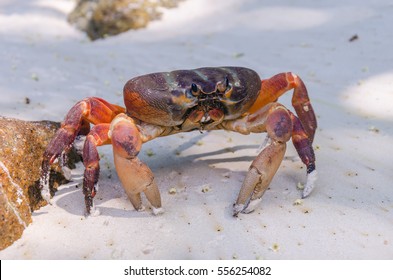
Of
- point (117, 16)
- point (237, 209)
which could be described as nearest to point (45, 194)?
point (237, 209)

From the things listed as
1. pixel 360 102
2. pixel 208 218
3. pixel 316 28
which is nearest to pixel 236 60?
pixel 316 28

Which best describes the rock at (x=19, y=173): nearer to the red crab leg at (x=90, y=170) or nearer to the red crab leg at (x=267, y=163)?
the red crab leg at (x=90, y=170)

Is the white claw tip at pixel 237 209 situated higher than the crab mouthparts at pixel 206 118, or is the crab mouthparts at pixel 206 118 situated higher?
the crab mouthparts at pixel 206 118

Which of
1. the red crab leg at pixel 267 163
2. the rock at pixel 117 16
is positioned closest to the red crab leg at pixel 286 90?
the red crab leg at pixel 267 163

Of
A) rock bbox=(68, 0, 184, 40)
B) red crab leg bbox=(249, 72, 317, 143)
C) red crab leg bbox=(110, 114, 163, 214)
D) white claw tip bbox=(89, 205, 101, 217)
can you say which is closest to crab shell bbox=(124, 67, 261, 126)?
red crab leg bbox=(110, 114, 163, 214)

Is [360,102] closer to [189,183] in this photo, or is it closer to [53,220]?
[189,183]

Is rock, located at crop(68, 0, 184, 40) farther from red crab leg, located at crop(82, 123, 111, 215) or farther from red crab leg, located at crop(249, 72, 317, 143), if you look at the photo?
red crab leg, located at crop(82, 123, 111, 215)
